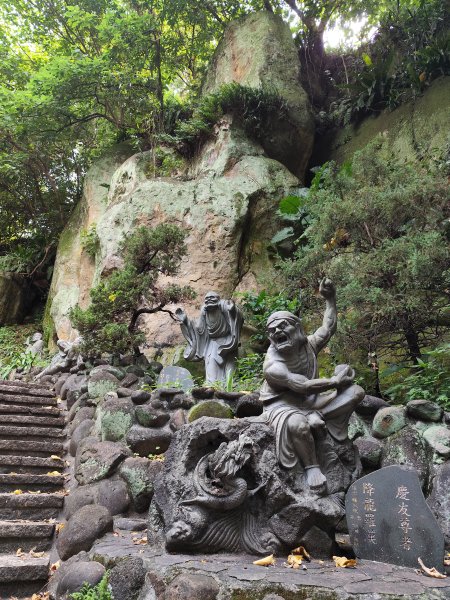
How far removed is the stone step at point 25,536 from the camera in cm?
452

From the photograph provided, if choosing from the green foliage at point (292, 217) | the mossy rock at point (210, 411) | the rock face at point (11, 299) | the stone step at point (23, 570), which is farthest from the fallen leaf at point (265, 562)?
the rock face at point (11, 299)

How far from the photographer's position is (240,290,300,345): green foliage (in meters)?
8.83

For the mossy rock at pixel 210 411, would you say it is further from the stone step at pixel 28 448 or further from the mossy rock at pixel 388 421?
the stone step at pixel 28 448

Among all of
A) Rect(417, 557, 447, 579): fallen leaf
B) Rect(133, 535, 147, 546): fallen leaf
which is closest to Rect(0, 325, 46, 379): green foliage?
Rect(133, 535, 147, 546): fallen leaf

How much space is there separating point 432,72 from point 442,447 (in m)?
10.1

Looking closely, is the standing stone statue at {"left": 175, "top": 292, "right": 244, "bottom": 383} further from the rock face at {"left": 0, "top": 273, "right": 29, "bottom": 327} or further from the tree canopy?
the rock face at {"left": 0, "top": 273, "right": 29, "bottom": 327}

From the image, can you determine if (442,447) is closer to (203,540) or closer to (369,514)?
(369,514)

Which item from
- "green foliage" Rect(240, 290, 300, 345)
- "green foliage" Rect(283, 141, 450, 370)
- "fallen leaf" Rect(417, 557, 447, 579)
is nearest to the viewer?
"fallen leaf" Rect(417, 557, 447, 579)

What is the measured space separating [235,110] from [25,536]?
35.6ft

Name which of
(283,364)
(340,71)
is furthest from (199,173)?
(283,364)

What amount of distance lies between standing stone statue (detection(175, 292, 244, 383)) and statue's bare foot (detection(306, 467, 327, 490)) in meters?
3.43

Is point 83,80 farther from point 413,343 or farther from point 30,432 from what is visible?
point 413,343

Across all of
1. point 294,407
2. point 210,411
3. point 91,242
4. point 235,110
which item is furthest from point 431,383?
point 91,242

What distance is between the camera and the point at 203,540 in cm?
343
